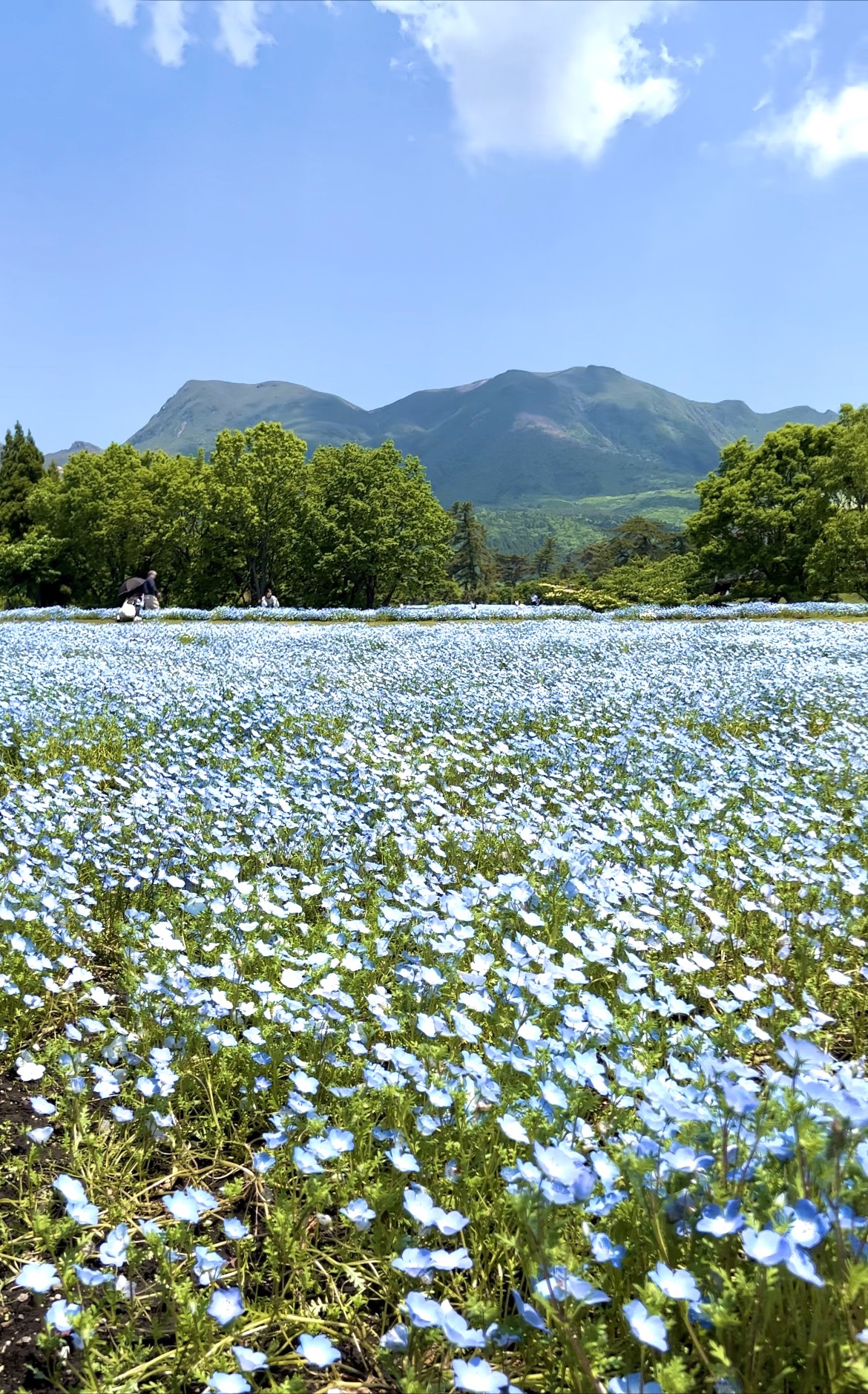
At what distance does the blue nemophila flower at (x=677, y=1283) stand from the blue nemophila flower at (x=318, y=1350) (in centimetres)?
64

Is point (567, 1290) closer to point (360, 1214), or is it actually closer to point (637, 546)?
point (360, 1214)

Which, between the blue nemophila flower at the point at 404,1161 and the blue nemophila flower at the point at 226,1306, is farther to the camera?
the blue nemophila flower at the point at 404,1161

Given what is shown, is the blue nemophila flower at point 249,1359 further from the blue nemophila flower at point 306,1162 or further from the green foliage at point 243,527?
the green foliage at point 243,527

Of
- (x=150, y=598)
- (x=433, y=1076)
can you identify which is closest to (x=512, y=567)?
(x=150, y=598)

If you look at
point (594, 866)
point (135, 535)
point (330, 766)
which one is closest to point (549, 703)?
point (330, 766)

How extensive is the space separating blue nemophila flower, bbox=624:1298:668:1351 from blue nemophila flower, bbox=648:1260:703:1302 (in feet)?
0.16

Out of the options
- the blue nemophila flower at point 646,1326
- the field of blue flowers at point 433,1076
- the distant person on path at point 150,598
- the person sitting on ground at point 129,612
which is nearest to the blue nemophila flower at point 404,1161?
the field of blue flowers at point 433,1076

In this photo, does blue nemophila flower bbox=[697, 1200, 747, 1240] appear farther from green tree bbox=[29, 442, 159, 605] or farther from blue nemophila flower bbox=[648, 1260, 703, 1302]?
green tree bbox=[29, 442, 159, 605]

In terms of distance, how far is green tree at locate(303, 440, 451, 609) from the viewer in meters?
44.4

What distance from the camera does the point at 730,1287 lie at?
1.53 m

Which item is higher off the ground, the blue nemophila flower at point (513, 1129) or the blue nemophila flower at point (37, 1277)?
the blue nemophila flower at point (513, 1129)

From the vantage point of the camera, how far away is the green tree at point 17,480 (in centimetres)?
5075

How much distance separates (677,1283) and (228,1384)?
88 cm

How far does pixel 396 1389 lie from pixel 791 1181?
0.96 meters
